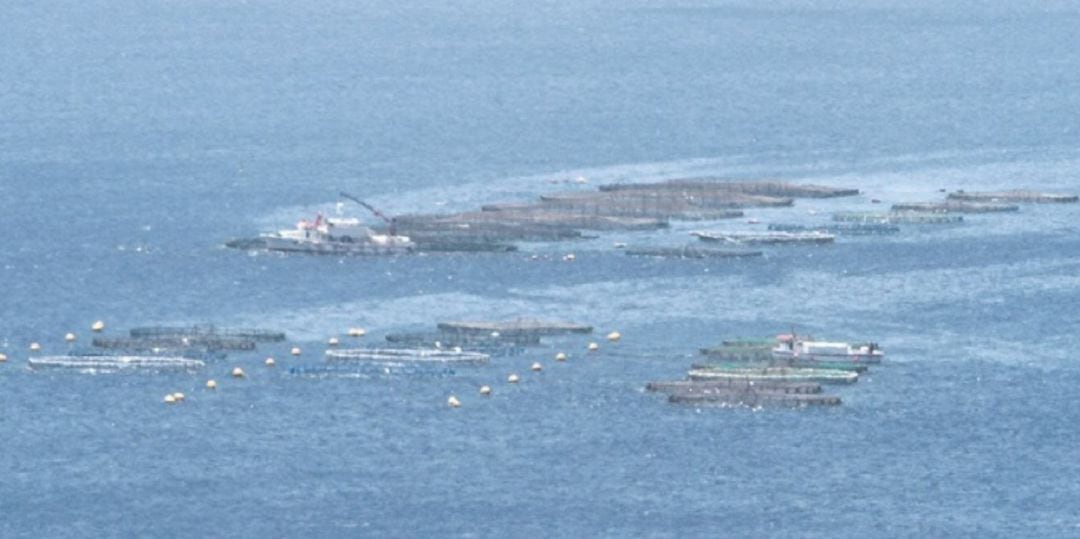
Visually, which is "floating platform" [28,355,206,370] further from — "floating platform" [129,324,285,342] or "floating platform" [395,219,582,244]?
"floating platform" [395,219,582,244]

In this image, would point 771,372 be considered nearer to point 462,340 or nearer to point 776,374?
point 776,374

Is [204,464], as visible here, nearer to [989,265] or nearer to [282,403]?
[282,403]

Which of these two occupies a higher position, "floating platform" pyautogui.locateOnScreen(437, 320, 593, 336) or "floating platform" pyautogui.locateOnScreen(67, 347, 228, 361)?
"floating platform" pyautogui.locateOnScreen(437, 320, 593, 336)

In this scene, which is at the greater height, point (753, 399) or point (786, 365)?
point (786, 365)

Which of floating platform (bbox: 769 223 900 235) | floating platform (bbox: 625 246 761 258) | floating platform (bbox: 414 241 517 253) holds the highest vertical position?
floating platform (bbox: 769 223 900 235)

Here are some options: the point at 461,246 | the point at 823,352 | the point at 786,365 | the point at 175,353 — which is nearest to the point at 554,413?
the point at 786,365

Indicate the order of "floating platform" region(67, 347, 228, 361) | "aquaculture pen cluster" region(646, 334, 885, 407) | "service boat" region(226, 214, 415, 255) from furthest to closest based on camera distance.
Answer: "service boat" region(226, 214, 415, 255)
"floating platform" region(67, 347, 228, 361)
"aquaculture pen cluster" region(646, 334, 885, 407)

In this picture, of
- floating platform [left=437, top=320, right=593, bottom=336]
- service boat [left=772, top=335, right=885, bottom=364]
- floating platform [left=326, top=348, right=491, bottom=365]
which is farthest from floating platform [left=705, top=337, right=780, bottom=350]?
floating platform [left=326, top=348, right=491, bottom=365]
